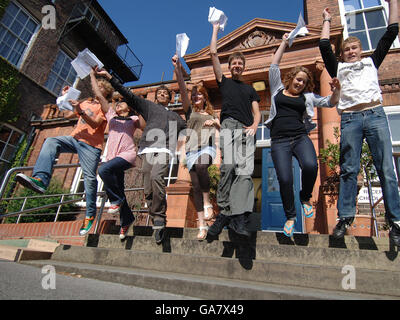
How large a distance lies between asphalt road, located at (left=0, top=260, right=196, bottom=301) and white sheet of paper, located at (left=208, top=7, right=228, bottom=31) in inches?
108

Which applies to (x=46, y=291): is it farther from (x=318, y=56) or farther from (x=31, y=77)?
(x=31, y=77)

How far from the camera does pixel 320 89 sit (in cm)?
662

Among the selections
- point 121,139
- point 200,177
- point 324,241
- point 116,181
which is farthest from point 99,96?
point 324,241

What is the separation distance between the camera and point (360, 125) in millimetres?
2348

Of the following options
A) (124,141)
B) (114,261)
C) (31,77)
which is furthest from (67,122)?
(114,261)

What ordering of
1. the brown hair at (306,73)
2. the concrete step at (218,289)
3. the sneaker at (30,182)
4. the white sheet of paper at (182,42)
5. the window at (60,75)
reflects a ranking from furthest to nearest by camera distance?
the window at (60,75) → the white sheet of paper at (182,42) → the brown hair at (306,73) → the sneaker at (30,182) → the concrete step at (218,289)

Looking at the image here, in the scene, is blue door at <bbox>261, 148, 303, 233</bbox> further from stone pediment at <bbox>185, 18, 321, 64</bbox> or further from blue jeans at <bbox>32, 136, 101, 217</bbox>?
blue jeans at <bbox>32, 136, 101, 217</bbox>

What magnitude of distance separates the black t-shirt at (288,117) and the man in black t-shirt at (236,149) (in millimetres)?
244

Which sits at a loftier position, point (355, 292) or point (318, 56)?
point (318, 56)

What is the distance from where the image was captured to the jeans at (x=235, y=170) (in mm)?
2193

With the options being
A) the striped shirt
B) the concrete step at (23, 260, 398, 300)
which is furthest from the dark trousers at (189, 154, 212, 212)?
the concrete step at (23, 260, 398, 300)

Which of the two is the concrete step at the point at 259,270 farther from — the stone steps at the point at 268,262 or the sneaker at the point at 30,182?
the sneaker at the point at 30,182

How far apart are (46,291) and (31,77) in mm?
13478

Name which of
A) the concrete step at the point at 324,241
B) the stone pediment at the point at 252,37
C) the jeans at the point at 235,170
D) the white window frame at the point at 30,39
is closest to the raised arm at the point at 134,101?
the jeans at the point at 235,170
